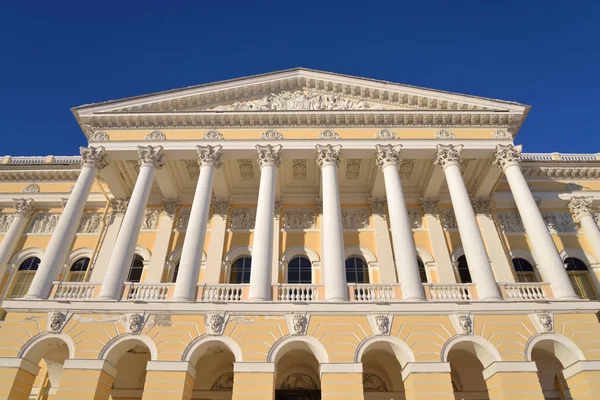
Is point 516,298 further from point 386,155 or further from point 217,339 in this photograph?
point 217,339

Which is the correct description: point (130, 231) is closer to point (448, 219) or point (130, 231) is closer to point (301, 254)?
point (301, 254)

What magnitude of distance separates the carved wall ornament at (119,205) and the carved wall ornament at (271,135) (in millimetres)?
7871

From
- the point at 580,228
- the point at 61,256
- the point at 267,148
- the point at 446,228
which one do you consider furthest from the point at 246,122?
the point at 580,228

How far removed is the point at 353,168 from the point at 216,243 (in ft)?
23.6

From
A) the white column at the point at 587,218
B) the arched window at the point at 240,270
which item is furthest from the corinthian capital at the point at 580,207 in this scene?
the arched window at the point at 240,270

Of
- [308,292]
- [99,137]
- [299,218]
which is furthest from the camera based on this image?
[299,218]

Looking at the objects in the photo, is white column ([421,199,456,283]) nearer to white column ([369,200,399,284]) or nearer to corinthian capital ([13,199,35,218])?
white column ([369,200,399,284])

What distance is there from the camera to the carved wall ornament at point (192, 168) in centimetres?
1908

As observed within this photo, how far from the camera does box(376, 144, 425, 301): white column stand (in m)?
13.5

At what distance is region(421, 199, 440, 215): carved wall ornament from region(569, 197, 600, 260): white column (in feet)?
22.2

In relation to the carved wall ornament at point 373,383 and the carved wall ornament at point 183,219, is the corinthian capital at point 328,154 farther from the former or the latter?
the carved wall ornament at point 373,383

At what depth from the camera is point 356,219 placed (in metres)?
19.9

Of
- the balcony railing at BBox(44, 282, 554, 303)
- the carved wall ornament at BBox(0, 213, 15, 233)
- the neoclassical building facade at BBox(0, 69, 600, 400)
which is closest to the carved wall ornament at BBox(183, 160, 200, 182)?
the neoclassical building facade at BBox(0, 69, 600, 400)

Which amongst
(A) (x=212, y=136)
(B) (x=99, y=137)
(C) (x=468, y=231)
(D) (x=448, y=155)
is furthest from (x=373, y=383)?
(B) (x=99, y=137)
